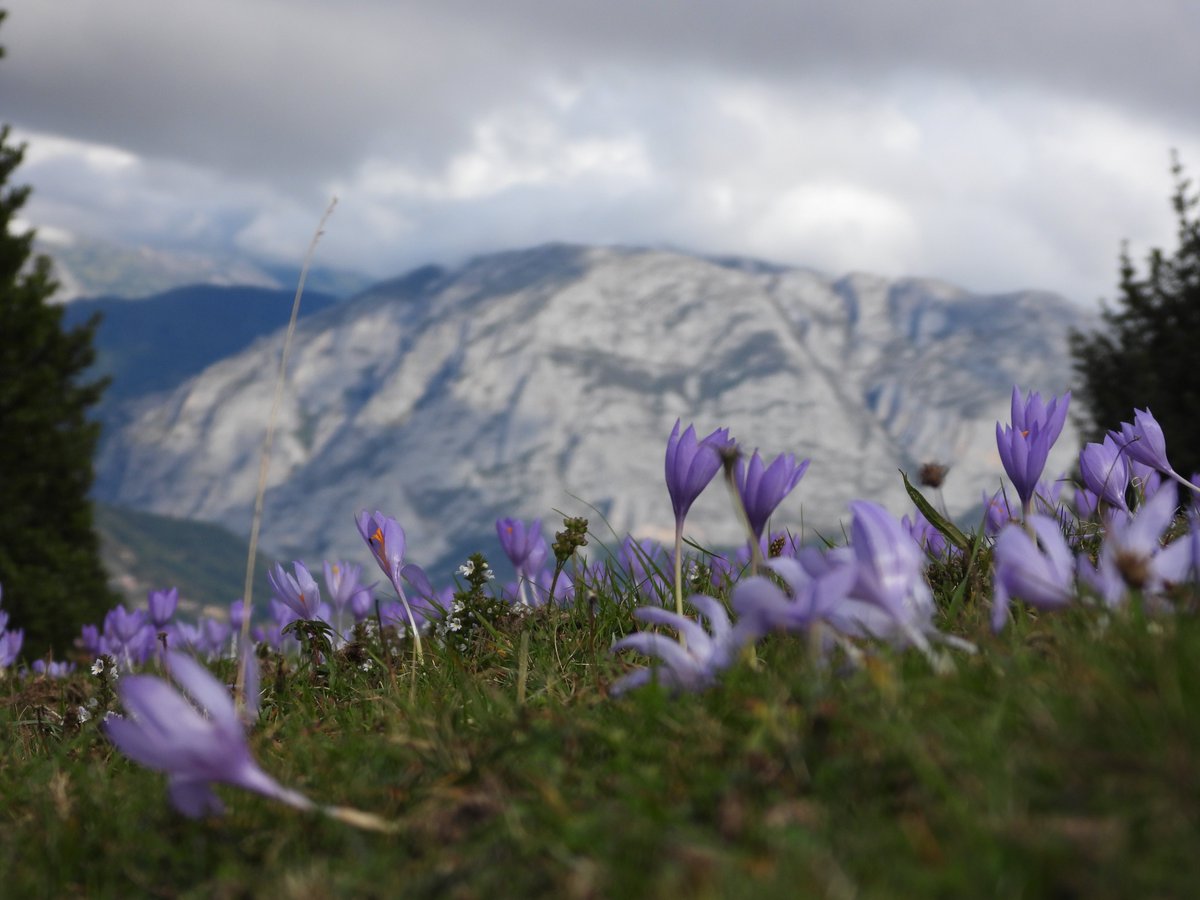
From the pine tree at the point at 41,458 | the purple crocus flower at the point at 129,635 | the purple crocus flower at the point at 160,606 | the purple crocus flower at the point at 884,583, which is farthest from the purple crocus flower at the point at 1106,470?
the pine tree at the point at 41,458

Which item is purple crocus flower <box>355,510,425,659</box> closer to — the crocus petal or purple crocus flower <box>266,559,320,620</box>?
purple crocus flower <box>266,559,320,620</box>

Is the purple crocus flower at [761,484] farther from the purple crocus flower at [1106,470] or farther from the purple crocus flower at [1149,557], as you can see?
the purple crocus flower at [1106,470]

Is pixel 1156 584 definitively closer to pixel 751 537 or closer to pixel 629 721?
pixel 751 537

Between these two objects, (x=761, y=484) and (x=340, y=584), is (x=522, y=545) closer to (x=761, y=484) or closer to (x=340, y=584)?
(x=340, y=584)

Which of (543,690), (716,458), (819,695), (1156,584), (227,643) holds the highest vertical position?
(716,458)

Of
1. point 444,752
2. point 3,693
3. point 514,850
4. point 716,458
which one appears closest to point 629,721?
point 444,752
